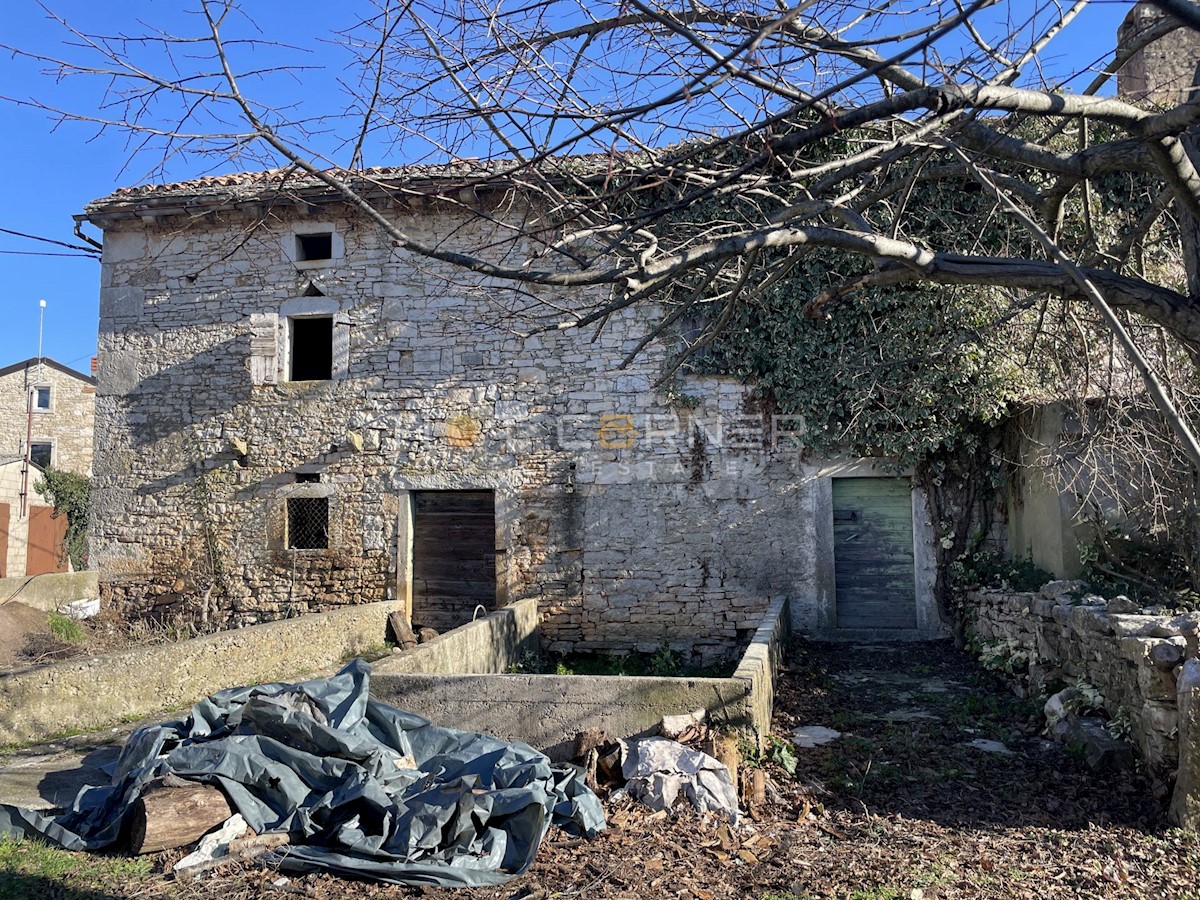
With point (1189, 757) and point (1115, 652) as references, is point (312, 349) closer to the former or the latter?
point (1115, 652)

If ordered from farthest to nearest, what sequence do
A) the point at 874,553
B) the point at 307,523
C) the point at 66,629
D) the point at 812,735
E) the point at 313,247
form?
1. the point at 313,247
2. the point at 307,523
3. the point at 66,629
4. the point at 874,553
5. the point at 812,735

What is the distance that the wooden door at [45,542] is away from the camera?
19391mm

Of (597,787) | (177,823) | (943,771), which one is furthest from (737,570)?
(177,823)

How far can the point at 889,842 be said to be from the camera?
3914mm

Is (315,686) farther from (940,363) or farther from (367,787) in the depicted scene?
(940,363)

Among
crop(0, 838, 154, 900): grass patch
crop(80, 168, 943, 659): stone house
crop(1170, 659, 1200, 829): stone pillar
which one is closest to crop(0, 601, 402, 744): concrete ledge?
crop(0, 838, 154, 900): grass patch

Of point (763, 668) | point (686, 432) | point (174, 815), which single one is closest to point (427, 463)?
point (686, 432)

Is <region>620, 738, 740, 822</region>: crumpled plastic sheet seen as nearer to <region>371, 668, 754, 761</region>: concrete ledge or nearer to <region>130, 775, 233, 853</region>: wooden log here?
<region>371, 668, 754, 761</region>: concrete ledge

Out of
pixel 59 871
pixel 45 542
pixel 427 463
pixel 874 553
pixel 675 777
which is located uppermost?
pixel 427 463

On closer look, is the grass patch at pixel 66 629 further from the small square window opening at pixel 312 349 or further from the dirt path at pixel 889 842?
the dirt path at pixel 889 842

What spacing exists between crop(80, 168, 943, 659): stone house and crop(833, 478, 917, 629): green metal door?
0.03 m

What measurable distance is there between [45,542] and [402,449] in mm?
14512

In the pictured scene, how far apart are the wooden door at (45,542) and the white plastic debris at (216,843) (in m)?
19.0

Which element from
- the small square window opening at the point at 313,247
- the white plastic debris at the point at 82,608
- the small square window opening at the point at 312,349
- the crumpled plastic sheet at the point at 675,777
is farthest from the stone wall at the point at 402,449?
the crumpled plastic sheet at the point at 675,777
